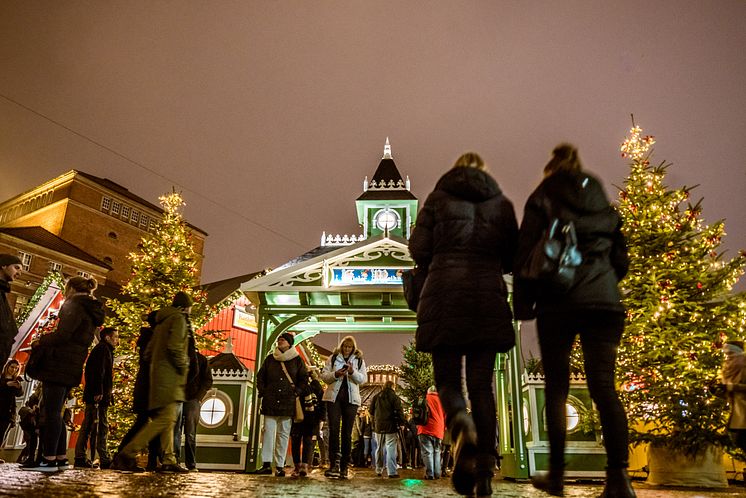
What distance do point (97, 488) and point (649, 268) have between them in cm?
989

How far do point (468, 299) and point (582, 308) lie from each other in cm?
72

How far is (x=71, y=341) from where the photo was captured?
638cm

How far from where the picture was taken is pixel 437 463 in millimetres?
10992

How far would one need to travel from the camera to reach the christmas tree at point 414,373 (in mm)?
34844

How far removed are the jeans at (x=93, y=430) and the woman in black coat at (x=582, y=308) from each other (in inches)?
310

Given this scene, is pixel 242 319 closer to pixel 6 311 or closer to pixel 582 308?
pixel 6 311

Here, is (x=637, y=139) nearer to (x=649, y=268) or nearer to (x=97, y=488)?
(x=649, y=268)

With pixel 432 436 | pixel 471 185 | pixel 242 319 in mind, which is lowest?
pixel 432 436

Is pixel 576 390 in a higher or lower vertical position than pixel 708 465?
higher

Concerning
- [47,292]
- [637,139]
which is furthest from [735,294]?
[47,292]

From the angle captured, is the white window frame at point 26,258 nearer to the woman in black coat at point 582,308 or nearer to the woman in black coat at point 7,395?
the woman in black coat at point 7,395

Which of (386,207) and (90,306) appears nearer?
(90,306)

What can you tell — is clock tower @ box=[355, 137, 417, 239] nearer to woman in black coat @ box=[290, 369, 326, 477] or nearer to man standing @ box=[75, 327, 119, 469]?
woman in black coat @ box=[290, 369, 326, 477]

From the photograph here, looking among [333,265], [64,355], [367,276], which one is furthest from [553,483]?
[333,265]
